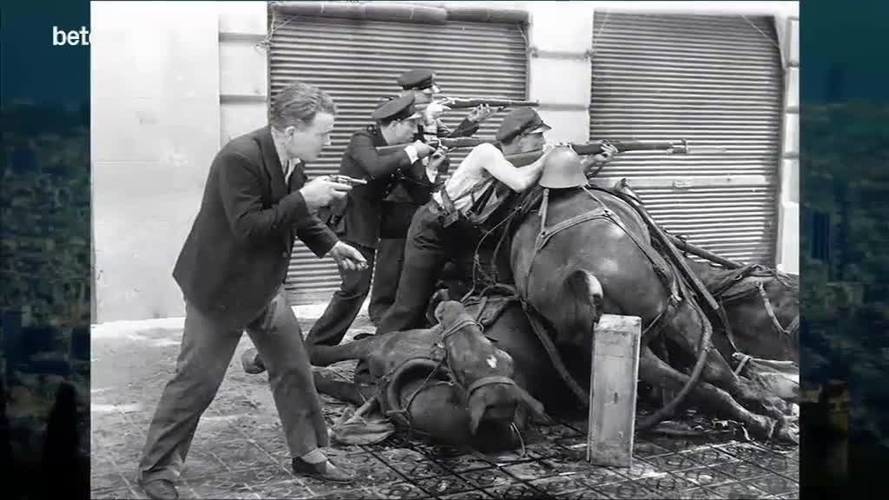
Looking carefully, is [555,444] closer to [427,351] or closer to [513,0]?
[427,351]

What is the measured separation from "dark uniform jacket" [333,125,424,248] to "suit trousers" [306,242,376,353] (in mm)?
71

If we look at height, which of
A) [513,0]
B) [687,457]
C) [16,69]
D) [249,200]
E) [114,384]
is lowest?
[687,457]

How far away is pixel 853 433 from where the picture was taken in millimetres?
3900

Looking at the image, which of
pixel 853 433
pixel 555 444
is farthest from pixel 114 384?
pixel 853 433

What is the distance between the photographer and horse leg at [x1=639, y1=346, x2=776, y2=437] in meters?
4.00

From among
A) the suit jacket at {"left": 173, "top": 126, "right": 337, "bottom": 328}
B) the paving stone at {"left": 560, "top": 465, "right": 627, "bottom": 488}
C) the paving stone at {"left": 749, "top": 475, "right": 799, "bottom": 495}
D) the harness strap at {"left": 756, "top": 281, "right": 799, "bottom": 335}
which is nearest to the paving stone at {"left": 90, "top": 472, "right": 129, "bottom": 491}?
the suit jacket at {"left": 173, "top": 126, "right": 337, "bottom": 328}

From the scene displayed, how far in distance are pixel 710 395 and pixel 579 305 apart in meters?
0.70

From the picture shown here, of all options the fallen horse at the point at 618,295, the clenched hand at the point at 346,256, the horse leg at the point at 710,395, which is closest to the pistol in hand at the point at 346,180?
the clenched hand at the point at 346,256

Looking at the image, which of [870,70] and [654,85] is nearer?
[870,70]

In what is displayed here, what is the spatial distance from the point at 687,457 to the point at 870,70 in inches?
67.3

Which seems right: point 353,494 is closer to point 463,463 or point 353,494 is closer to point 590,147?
point 463,463


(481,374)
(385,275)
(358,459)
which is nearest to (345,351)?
(385,275)

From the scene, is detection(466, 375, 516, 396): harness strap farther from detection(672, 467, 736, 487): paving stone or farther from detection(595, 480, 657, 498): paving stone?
detection(672, 467, 736, 487): paving stone

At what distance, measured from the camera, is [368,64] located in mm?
3824
